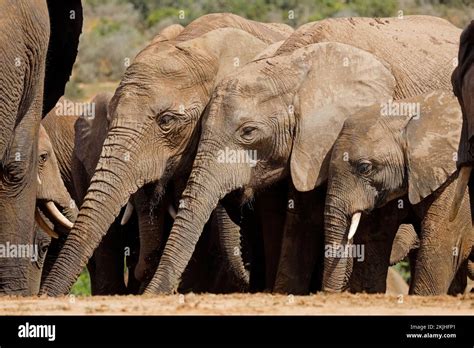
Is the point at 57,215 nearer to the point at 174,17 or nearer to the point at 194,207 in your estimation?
the point at 194,207

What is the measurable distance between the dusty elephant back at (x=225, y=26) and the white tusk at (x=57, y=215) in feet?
4.38

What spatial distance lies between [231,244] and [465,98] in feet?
9.41

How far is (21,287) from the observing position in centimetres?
1038

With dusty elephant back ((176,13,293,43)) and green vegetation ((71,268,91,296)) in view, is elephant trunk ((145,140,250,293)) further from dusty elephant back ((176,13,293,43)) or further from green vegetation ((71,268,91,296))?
green vegetation ((71,268,91,296))

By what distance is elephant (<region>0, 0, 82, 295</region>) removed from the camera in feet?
32.0

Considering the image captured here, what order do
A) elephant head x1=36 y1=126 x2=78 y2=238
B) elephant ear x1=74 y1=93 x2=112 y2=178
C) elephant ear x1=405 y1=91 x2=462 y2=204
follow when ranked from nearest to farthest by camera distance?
elephant ear x1=405 y1=91 x2=462 y2=204 → elephant head x1=36 y1=126 x2=78 y2=238 → elephant ear x1=74 y1=93 x2=112 y2=178

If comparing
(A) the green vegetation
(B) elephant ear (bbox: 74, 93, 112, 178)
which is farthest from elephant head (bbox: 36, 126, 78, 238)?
(A) the green vegetation

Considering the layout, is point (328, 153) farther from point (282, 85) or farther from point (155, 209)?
point (155, 209)

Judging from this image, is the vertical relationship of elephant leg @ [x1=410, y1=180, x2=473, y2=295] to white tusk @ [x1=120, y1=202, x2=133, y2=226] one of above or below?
below

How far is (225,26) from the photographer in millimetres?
12609

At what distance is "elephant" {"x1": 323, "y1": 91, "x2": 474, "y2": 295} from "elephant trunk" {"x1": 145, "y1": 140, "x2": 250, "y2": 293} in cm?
60

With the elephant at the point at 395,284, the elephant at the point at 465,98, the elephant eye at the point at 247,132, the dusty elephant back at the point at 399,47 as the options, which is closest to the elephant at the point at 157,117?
the dusty elephant back at the point at 399,47

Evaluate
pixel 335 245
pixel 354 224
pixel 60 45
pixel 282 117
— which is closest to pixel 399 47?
pixel 282 117

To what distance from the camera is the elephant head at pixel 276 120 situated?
11.0 metres
